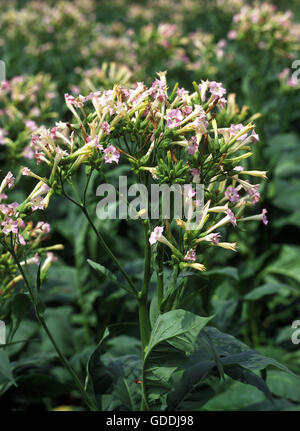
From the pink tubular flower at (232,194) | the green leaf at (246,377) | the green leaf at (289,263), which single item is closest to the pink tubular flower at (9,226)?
the pink tubular flower at (232,194)

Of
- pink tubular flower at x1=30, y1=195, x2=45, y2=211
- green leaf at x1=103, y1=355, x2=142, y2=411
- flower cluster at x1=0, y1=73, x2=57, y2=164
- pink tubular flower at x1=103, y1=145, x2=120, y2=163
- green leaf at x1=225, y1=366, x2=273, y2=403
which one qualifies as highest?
flower cluster at x1=0, y1=73, x2=57, y2=164

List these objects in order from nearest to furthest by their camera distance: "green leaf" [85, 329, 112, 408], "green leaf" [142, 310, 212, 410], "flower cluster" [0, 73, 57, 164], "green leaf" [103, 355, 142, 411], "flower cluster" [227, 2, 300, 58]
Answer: "green leaf" [142, 310, 212, 410] → "green leaf" [85, 329, 112, 408] → "green leaf" [103, 355, 142, 411] → "flower cluster" [0, 73, 57, 164] → "flower cluster" [227, 2, 300, 58]

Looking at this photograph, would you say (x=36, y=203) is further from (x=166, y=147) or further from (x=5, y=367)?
(x=5, y=367)

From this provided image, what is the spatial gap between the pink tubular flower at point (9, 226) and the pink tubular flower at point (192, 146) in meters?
0.59

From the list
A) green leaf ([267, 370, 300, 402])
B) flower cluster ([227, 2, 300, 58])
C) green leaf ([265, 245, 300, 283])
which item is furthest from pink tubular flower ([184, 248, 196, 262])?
flower cluster ([227, 2, 300, 58])

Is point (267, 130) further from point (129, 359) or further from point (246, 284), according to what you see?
point (129, 359)

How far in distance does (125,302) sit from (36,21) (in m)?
4.48

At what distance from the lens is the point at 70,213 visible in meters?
3.83

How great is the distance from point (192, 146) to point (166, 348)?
63cm

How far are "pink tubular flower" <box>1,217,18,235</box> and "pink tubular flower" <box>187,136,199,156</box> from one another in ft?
1.94

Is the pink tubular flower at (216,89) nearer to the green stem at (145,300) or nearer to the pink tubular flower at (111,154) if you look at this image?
the pink tubular flower at (111,154)

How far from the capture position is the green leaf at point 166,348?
1.51 meters

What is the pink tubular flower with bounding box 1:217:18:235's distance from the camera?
1.64 meters

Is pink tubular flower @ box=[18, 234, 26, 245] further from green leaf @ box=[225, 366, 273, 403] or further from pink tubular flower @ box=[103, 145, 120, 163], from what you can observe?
green leaf @ box=[225, 366, 273, 403]
